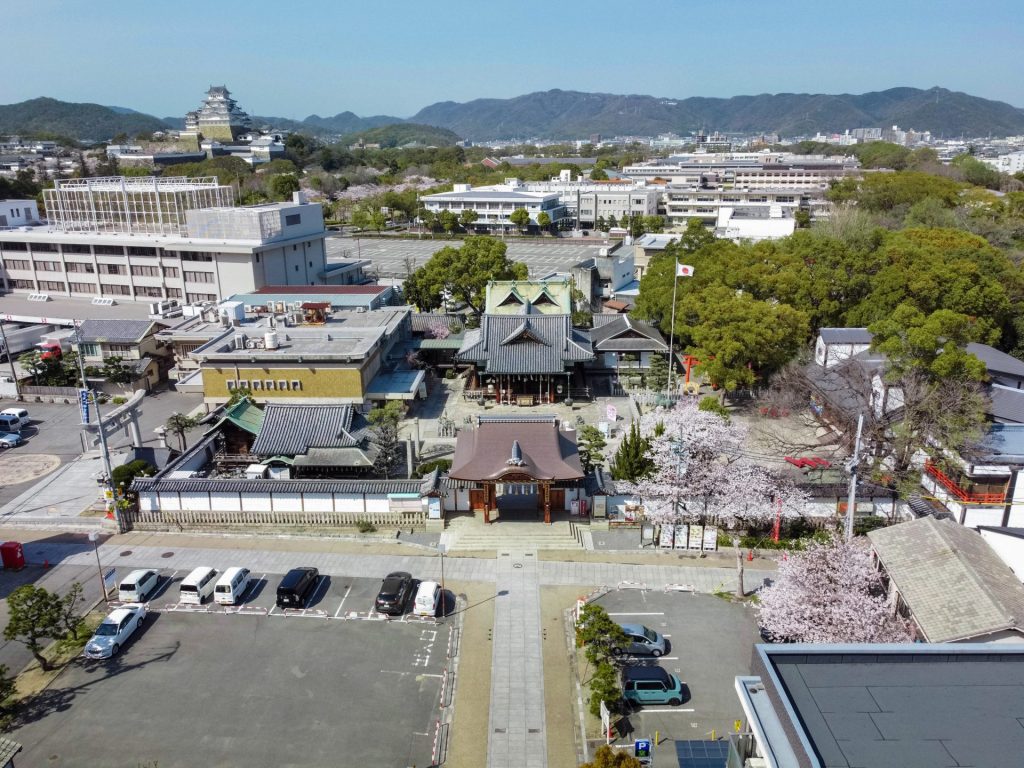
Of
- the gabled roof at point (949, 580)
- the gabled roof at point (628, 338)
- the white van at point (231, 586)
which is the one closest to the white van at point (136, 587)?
the white van at point (231, 586)

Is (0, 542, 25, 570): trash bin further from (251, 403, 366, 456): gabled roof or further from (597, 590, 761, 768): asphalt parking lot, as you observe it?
(597, 590, 761, 768): asphalt parking lot

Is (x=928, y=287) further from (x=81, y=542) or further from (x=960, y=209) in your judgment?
(x=81, y=542)

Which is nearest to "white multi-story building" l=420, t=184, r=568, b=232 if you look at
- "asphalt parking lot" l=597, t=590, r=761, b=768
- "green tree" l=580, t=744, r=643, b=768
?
"asphalt parking lot" l=597, t=590, r=761, b=768

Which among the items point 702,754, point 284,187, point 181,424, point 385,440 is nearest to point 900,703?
point 702,754

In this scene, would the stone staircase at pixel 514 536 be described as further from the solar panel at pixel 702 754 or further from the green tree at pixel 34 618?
the green tree at pixel 34 618

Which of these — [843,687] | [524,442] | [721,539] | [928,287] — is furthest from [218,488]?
[928,287]

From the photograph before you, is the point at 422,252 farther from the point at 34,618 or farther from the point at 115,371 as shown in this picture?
the point at 34,618
